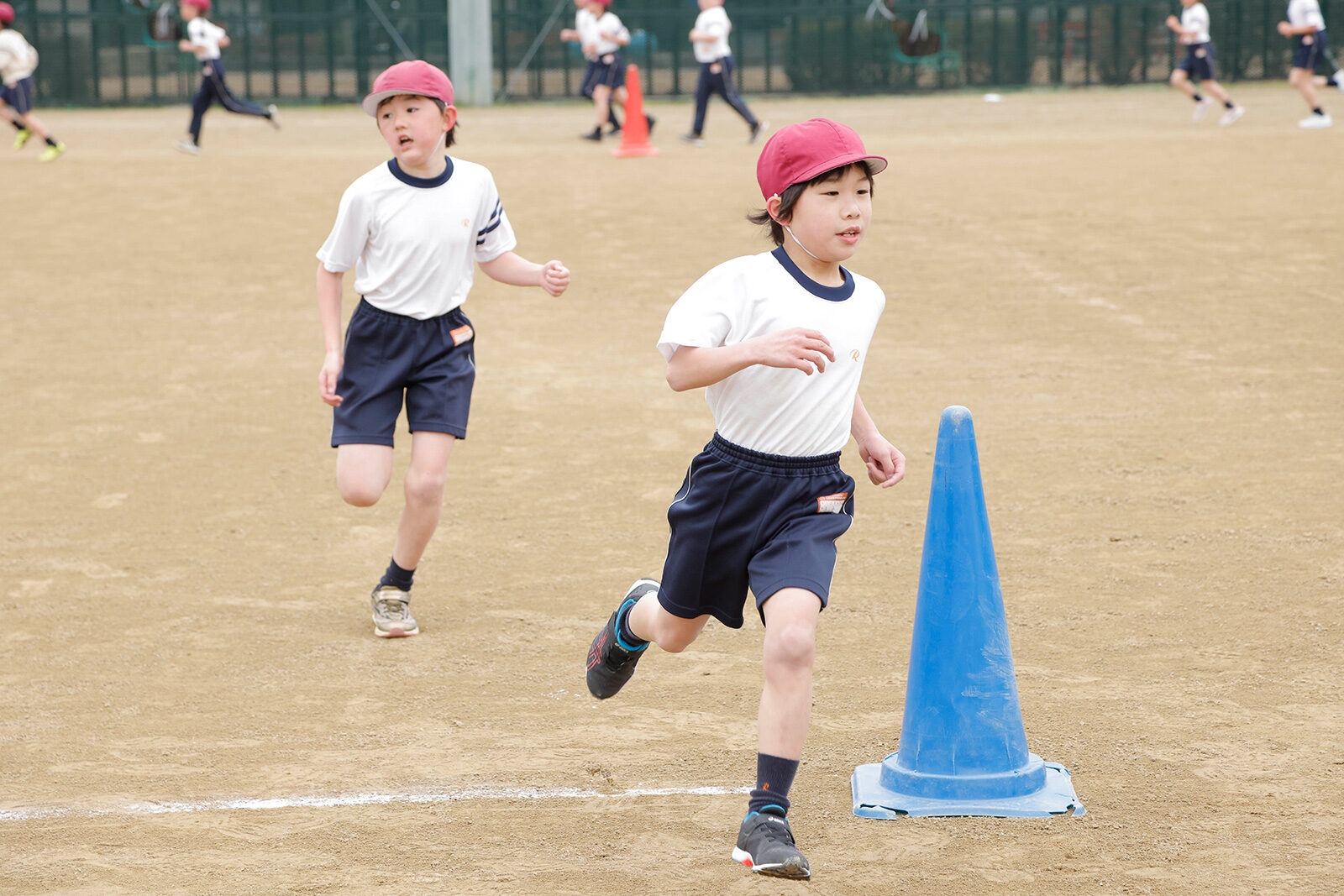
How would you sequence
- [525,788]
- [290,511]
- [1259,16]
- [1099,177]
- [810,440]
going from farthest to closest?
[1259,16], [1099,177], [290,511], [525,788], [810,440]

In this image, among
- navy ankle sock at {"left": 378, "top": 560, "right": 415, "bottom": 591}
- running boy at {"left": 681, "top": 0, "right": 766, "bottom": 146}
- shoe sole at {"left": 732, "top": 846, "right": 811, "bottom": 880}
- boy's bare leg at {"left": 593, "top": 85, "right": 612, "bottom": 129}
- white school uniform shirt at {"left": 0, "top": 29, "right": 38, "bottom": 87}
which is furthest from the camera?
boy's bare leg at {"left": 593, "top": 85, "right": 612, "bottom": 129}

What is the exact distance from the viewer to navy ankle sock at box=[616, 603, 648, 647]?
4.41 metres

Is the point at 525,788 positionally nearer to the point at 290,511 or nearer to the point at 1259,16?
the point at 290,511

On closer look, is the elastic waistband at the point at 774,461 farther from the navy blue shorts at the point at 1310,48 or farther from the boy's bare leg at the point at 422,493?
the navy blue shorts at the point at 1310,48

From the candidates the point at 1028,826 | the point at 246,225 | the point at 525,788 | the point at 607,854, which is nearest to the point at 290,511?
the point at 525,788

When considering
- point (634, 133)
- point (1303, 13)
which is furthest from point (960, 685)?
point (1303, 13)

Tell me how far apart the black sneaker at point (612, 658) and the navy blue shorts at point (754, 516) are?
0.49 m

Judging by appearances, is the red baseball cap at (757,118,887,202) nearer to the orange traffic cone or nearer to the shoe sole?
the shoe sole

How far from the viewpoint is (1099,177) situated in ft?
52.5

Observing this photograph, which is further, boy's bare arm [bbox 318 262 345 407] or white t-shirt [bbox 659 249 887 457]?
boy's bare arm [bbox 318 262 345 407]

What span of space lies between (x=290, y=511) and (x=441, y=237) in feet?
7.46

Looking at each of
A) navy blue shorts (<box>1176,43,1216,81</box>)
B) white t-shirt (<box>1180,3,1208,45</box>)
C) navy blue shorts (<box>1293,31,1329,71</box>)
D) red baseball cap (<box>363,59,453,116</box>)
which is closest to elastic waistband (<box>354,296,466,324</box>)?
red baseball cap (<box>363,59,453,116</box>)

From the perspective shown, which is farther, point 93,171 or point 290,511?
point 93,171

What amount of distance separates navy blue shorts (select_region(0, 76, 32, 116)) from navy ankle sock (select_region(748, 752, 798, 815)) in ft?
55.9
